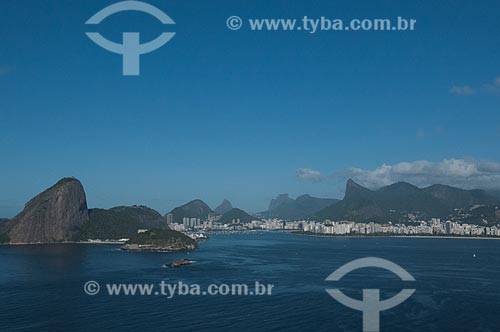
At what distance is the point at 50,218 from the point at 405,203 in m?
110

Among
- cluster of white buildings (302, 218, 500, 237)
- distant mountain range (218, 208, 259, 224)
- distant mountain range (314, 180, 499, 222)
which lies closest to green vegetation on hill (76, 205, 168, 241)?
cluster of white buildings (302, 218, 500, 237)

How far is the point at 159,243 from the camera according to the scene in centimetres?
5294

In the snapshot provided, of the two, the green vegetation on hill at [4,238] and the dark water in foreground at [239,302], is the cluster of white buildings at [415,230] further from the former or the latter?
the dark water in foreground at [239,302]

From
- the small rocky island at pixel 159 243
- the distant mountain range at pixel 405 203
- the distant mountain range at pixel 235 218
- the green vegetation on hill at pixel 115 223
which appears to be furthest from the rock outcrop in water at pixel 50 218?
the distant mountain range at pixel 235 218

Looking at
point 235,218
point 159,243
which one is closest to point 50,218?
point 159,243

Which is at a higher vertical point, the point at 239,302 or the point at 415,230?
the point at 239,302

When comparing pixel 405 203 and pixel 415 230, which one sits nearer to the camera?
pixel 415 230

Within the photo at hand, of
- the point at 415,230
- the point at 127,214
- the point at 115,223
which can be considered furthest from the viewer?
the point at 415,230

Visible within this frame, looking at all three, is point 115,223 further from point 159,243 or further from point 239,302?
point 239,302

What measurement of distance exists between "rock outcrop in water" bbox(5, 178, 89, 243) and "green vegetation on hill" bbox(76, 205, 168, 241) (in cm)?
186

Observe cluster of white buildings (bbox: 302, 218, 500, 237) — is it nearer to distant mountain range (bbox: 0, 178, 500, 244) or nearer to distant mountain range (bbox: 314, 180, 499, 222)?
distant mountain range (bbox: 0, 178, 500, 244)

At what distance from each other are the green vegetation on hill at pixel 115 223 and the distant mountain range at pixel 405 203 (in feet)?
194

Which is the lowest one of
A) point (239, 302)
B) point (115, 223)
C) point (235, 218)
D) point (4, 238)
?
point (4, 238)

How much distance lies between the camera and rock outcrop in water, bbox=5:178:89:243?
2440 inches
